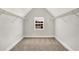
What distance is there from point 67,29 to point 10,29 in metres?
0.83

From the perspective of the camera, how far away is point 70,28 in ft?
5.17

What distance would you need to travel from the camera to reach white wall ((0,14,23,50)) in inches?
52.7

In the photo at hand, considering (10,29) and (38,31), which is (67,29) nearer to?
(38,31)

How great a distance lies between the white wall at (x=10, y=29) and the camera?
1340 millimetres

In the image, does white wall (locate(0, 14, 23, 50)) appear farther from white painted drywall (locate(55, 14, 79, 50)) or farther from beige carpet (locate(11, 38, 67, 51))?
white painted drywall (locate(55, 14, 79, 50))

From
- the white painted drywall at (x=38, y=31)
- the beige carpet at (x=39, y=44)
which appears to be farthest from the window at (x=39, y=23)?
the beige carpet at (x=39, y=44)

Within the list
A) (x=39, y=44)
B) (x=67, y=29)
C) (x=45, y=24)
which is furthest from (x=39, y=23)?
(x=67, y=29)

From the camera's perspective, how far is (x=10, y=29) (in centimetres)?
158

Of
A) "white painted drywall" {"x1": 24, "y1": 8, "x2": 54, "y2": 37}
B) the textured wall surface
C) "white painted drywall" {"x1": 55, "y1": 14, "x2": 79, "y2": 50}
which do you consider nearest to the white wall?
the textured wall surface
